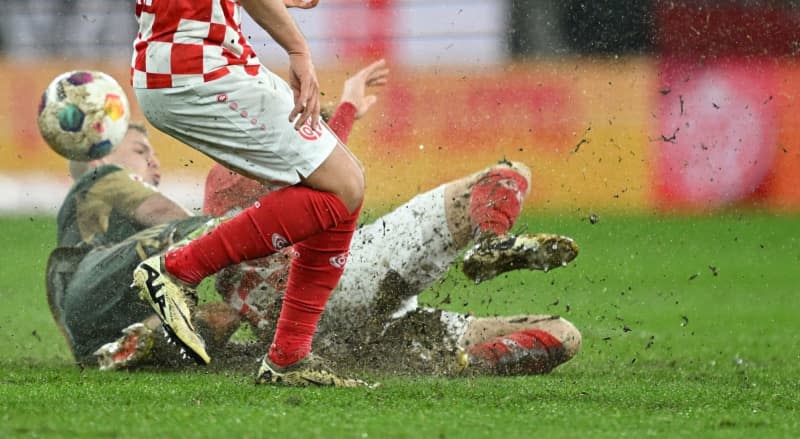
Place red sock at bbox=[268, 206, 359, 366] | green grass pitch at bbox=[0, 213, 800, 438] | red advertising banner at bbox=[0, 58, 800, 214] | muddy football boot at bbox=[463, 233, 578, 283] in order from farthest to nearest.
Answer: red advertising banner at bbox=[0, 58, 800, 214] → muddy football boot at bbox=[463, 233, 578, 283] → red sock at bbox=[268, 206, 359, 366] → green grass pitch at bbox=[0, 213, 800, 438]

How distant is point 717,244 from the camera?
364 inches

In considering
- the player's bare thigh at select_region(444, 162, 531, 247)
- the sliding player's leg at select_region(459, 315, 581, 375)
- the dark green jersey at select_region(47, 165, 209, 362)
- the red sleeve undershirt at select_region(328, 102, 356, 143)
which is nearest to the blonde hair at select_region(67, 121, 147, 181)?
the dark green jersey at select_region(47, 165, 209, 362)

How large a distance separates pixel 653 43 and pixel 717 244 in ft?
5.09

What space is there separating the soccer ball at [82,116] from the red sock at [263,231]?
1.68 metres

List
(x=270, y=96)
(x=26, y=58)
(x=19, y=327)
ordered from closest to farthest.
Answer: (x=270, y=96) → (x=19, y=327) → (x=26, y=58)

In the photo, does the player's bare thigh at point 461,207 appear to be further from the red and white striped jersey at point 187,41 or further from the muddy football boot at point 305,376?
the red and white striped jersey at point 187,41

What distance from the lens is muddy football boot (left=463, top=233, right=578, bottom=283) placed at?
4207mm

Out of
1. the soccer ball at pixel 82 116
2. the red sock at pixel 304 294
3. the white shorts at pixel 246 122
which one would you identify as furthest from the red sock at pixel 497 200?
the soccer ball at pixel 82 116

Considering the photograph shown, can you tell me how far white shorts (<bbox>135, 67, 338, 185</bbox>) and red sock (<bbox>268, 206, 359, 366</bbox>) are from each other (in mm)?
340

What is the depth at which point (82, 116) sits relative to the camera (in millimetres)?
5371

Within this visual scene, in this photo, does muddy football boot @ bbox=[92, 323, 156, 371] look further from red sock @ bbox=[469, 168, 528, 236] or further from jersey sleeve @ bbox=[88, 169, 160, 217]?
red sock @ bbox=[469, 168, 528, 236]

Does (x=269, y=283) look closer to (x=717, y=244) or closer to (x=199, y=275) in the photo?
(x=199, y=275)

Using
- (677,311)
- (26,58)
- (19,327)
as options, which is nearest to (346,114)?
(19,327)

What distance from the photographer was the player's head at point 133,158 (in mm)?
5664
